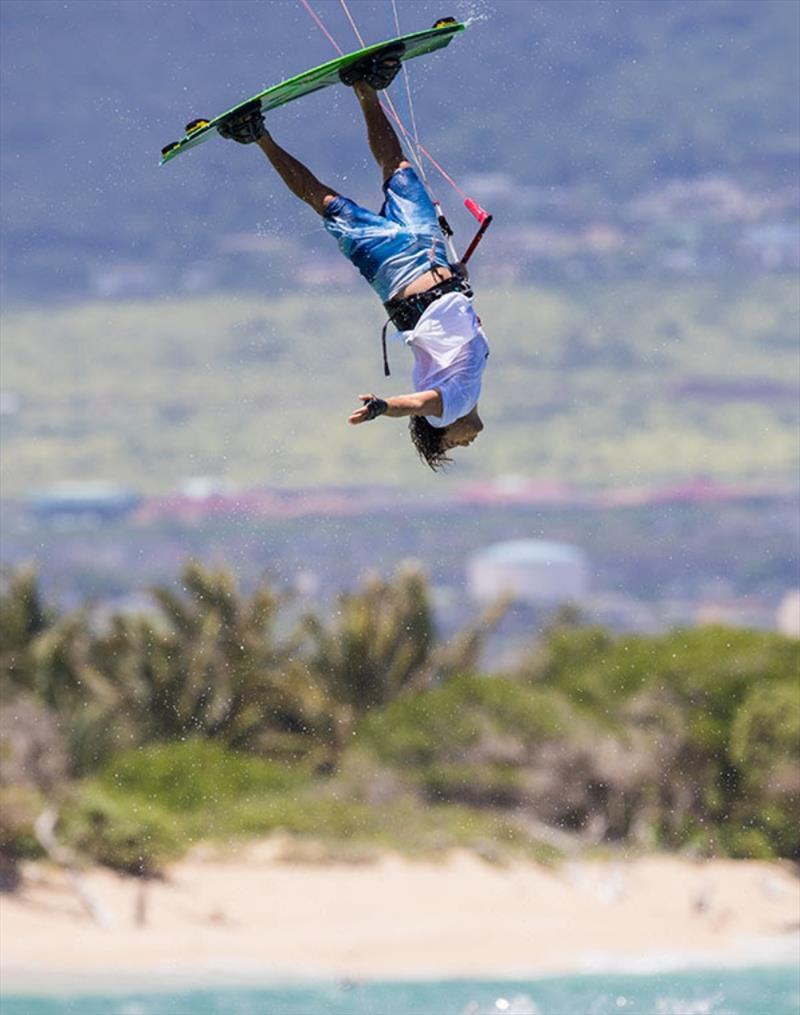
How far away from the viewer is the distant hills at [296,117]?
16225cm

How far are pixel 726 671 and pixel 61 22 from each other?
15544cm

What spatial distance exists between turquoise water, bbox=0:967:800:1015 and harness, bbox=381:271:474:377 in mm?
15375

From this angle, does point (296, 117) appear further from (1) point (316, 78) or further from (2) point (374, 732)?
(1) point (316, 78)

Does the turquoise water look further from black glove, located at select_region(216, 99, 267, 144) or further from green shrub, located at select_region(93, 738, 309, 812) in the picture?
black glove, located at select_region(216, 99, 267, 144)

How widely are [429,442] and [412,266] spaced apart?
82cm

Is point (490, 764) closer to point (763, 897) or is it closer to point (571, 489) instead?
point (763, 897)

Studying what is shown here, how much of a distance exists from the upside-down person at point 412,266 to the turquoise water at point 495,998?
15344 millimetres

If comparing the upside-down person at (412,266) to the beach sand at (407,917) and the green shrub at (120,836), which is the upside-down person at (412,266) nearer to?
the beach sand at (407,917)

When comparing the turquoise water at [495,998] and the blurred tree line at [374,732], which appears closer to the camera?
the turquoise water at [495,998]

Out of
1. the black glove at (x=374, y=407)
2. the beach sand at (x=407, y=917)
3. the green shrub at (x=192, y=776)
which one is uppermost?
the black glove at (x=374, y=407)

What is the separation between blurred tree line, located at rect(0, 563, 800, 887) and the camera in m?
31.6

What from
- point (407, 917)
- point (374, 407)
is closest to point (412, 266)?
point (374, 407)

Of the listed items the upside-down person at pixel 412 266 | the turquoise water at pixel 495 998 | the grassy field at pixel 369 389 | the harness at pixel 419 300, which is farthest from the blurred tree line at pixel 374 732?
the grassy field at pixel 369 389

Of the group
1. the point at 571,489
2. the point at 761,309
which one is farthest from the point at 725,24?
the point at 571,489
